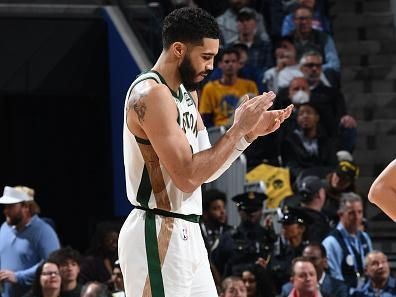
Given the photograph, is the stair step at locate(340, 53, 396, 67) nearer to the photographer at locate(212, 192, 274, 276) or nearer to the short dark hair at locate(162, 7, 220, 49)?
the photographer at locate(212, 192, 274, 276)

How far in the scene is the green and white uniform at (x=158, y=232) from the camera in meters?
5.79

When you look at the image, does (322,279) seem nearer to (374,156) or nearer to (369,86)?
(374,156)

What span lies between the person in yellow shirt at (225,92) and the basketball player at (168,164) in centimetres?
724

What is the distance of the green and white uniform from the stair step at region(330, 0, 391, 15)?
10226 millimetres

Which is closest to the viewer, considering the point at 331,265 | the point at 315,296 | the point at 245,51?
the point at 315,296

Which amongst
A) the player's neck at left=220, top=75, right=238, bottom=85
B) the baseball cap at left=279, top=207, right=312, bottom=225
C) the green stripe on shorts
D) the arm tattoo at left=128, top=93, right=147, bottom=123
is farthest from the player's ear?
the player's neck at left=220, top=75, right=238, bottom=85

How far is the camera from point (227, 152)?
225 inches

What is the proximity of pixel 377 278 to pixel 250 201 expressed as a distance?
5.01 feet

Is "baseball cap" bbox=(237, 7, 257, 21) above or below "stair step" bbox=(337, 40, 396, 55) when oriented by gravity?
above

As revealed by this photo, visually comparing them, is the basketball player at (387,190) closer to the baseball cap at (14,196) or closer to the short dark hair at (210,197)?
the short dark hair at (210,197)

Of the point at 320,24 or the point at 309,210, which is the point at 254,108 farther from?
the point at 320,24

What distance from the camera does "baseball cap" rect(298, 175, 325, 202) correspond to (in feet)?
37.5

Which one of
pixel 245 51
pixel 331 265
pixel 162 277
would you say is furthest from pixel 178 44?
pixel 245 51

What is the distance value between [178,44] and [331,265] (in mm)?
5248
